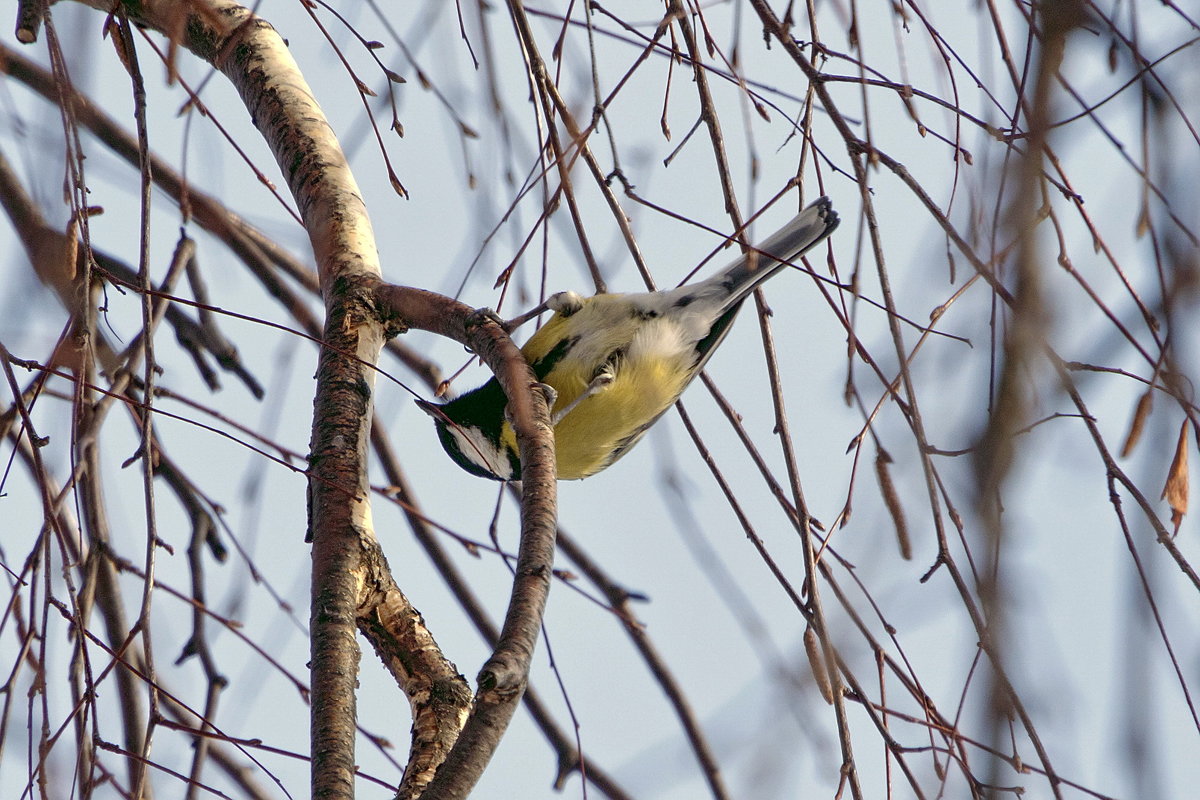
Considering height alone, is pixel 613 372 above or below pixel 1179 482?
above

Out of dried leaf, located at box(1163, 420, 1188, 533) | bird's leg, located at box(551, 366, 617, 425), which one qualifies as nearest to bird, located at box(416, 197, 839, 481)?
bird's leg, located at box(551, 366, 617, 425)

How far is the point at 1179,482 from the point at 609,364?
1.60 m

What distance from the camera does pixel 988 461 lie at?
0.53 metres

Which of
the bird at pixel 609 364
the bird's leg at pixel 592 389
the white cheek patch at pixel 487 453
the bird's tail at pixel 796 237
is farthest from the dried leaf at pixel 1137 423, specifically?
the white cheek patch at pixel 487 453

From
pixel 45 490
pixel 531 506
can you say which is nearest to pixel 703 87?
pixel 531 506

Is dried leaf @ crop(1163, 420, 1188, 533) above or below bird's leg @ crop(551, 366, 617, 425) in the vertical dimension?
below

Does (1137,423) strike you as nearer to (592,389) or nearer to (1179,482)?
(1179,482)

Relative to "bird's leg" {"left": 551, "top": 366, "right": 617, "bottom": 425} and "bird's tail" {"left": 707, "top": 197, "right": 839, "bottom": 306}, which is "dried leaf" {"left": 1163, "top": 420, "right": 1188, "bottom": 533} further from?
"bird's leg" {"left": 551, "top": 366, "right": 617, "bottom": 425}

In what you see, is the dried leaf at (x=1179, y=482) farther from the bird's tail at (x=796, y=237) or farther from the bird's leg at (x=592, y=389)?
the bird's leg at (x=592, y=389)

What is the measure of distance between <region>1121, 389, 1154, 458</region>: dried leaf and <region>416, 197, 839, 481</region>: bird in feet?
4.51

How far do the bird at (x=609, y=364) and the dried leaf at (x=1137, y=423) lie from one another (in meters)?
1.38

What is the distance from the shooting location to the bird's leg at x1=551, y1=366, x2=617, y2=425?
2768mm

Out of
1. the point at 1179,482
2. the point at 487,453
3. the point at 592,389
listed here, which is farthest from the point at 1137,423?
the point at 487,453

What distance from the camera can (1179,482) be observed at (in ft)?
4.59
